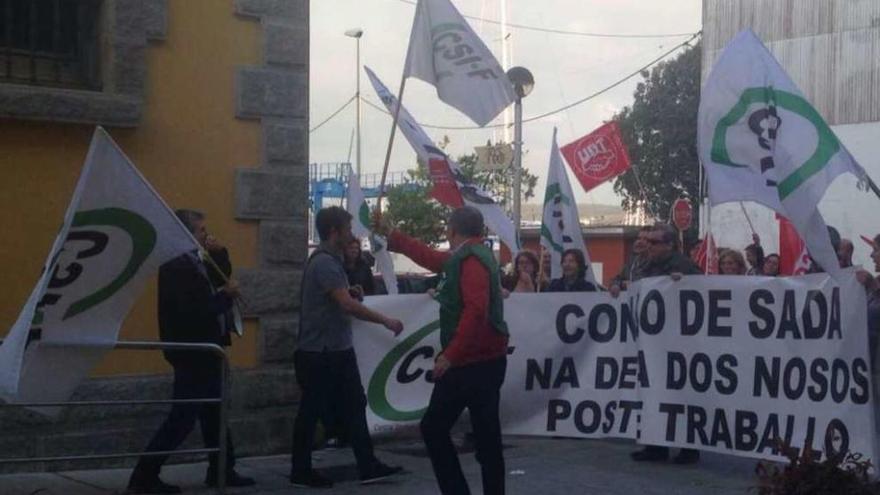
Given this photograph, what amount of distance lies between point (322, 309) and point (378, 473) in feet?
3.93

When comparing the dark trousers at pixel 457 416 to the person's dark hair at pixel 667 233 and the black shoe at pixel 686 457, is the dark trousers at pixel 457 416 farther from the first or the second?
the person's dark hair at pixel 667 233

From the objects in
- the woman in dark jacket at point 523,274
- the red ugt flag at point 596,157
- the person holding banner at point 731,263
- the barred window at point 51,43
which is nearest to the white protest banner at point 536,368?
the woman in dark jacket at point 523,274

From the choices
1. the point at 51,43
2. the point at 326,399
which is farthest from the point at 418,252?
the point at 51,43

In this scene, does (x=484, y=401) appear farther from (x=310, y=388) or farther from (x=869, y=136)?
(x=869, y=136)

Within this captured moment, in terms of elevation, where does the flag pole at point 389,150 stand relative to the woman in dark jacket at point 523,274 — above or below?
above

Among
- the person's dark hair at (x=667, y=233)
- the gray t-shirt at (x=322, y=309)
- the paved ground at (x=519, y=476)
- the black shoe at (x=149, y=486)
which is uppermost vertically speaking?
the person's dark hair at (x=667, y=233)

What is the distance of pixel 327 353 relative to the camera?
8398mm

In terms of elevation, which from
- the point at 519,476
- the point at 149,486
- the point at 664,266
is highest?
the point at 664,266

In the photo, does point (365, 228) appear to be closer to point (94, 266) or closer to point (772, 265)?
point (772, 265)

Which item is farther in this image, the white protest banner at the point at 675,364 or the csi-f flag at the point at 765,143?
the white protest banner at the point at 675,364

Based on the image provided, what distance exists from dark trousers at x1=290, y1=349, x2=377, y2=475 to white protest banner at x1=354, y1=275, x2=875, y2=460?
84 centimetres

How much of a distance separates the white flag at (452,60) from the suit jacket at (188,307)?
2.48 m

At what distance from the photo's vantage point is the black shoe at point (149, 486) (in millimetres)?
7898

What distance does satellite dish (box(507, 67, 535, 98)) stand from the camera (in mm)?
Result: 19875
